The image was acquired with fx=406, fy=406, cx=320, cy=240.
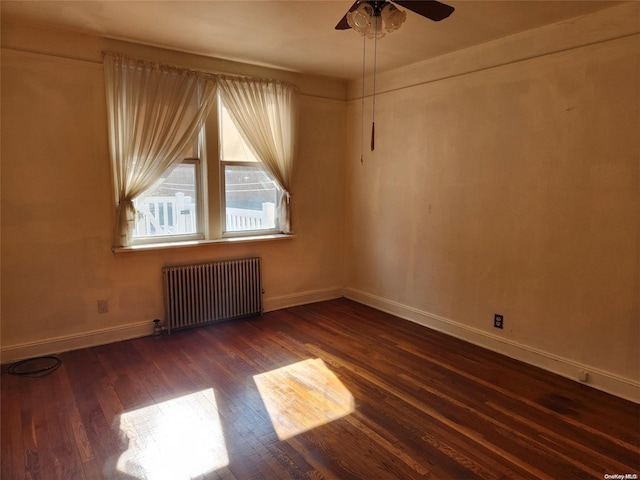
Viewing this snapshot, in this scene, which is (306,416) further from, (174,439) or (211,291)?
(211,291)

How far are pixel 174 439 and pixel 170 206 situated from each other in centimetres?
232

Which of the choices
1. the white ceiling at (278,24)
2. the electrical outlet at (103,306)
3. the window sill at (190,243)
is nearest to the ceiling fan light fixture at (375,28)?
the white ceiling at (278,24)

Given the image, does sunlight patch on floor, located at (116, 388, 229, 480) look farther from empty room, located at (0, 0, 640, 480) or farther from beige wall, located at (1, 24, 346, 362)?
beige wall, located at (1, 24, 346, 362)

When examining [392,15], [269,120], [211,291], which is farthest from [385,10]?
[211,291]

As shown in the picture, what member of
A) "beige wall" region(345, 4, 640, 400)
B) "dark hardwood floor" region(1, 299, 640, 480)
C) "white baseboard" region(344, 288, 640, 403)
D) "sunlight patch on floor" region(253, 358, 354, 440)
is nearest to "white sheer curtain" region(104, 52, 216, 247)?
"dark hardwood floor" region(1, 299, 640, 480)

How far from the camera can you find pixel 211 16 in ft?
9.86

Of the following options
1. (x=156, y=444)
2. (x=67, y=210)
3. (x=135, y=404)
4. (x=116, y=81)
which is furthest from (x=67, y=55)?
(x=156, y=444)

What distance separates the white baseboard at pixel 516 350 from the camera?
292cm

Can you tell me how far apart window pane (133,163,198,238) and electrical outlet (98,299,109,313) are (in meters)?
0.66

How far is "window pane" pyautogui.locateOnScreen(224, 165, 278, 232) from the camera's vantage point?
4380mm

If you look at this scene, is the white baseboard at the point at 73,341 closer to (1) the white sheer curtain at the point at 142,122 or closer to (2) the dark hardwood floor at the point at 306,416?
(2) the dark hardwood floor at the point at 306,416

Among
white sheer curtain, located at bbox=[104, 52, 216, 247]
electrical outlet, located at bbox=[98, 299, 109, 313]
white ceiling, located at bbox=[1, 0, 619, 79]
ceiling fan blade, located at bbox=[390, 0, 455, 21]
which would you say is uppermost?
white ceiling, located at bbox=[1, 0, 619, 79]

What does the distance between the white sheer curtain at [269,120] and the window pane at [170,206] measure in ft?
2.36

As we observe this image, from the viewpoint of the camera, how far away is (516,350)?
352cm
